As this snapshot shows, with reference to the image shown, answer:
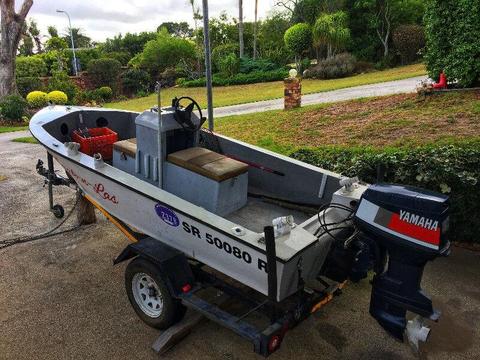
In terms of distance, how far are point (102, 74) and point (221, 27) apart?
13982mm

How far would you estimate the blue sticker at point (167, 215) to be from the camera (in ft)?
12.0

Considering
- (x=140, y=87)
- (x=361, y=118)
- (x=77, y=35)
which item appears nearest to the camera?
(x=361, y=118)

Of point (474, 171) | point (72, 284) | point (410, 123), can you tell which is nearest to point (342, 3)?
point (410, 123)

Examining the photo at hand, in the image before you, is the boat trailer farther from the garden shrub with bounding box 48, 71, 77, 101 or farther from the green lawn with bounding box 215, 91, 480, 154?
the garden shrub with bounding box 48, 71, 77, 101

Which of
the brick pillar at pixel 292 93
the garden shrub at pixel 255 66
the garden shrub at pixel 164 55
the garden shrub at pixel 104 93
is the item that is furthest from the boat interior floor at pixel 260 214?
the garden shrub at pixel 164 55

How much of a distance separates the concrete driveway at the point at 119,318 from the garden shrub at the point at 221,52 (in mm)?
27437

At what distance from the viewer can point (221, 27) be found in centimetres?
3894

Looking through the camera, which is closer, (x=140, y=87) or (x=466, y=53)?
(x=466, y=53)

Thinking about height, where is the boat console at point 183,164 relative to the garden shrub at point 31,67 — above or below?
below

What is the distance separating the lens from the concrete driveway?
3.61 meters

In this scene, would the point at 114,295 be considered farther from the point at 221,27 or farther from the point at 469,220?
the point at 221,27

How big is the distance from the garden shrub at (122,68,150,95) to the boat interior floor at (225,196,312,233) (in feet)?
93.9

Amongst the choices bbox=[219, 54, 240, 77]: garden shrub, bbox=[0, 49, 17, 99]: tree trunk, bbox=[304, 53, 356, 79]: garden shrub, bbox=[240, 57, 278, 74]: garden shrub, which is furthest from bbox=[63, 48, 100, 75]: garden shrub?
bbox=[304, 53, 356, 79]: garden shrub

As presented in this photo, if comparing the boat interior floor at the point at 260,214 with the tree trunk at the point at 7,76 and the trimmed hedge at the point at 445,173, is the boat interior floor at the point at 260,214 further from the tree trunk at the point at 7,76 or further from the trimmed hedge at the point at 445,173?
the tree trunk at the point at 7,76
